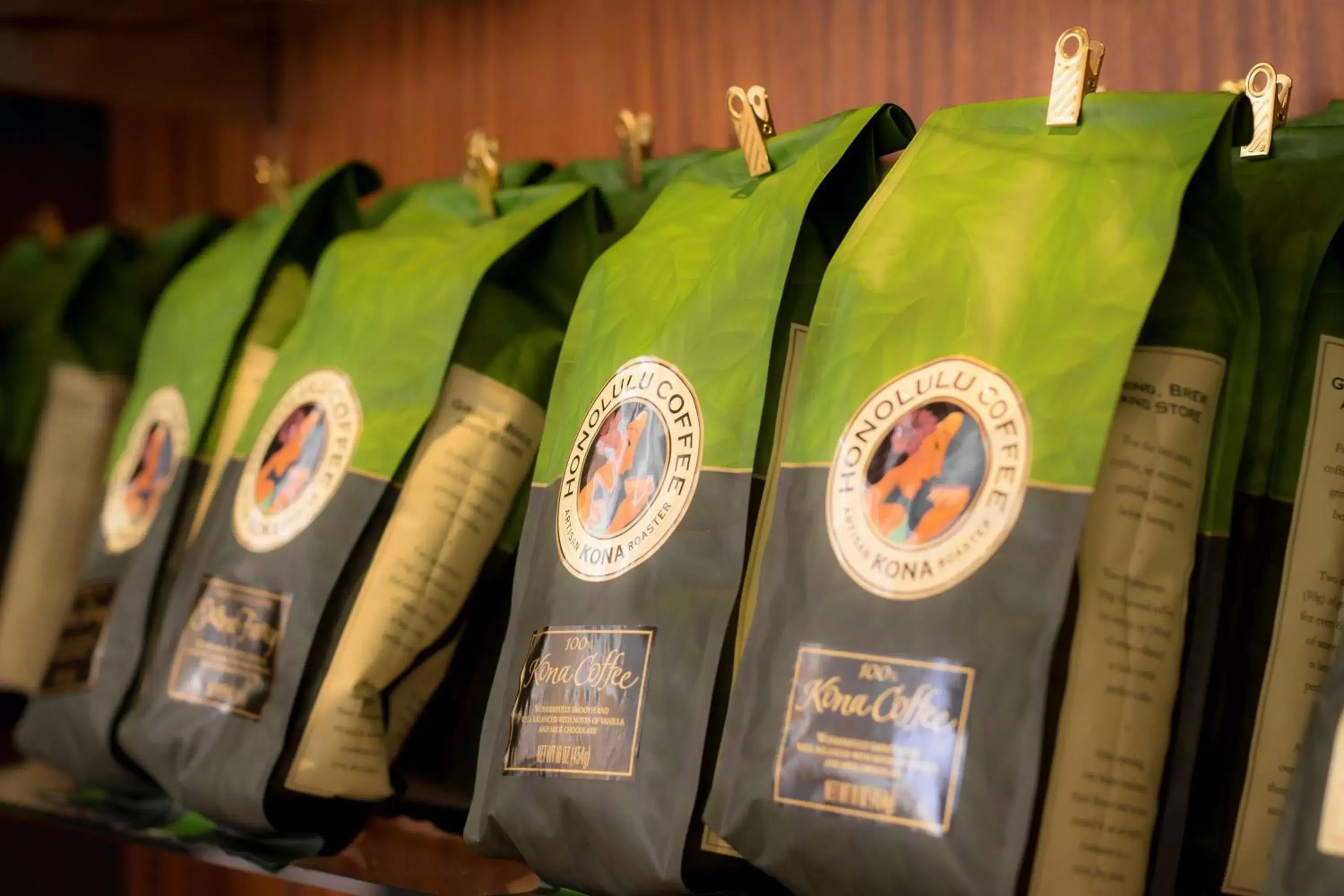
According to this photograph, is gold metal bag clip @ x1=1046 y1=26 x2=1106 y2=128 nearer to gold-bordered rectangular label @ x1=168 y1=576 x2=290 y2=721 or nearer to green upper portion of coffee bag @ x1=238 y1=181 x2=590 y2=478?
green upper portion of coffee bag @ x1=238 y1=181 x2=590 y2=478

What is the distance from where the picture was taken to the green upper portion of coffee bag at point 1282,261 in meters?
0.59

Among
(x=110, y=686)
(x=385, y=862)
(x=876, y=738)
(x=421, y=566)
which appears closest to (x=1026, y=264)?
(x=876, y=738)

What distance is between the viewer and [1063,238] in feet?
1.86

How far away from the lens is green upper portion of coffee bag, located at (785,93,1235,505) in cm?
54

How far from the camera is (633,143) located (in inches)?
36.4

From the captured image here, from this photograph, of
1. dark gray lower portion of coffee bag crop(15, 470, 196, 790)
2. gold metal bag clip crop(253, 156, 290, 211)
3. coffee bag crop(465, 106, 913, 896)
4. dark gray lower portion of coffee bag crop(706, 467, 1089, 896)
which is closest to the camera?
dark gray lower portion of coffee bag crop(706, 467, 1089, 896)

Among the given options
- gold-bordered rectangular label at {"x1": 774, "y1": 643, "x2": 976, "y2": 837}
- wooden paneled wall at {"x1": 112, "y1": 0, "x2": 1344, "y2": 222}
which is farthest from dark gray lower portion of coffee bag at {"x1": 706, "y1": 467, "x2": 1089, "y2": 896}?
wooden paneled wall at {"x1": 112, "y1": 0, "x2": 1344, "y2": 222}

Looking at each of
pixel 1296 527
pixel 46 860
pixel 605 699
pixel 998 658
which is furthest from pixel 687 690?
pixel 46 860

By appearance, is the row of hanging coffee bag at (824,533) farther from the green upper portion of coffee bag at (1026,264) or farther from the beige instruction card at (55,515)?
the beige instruction card at (55,515)

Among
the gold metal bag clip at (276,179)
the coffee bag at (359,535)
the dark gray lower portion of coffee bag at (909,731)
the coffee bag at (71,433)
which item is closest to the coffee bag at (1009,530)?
the dark gray lower portion of coffee bag at (909,731)

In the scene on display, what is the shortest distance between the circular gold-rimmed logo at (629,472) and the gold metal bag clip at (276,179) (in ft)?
1.56

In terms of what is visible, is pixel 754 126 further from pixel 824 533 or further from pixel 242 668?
pixel 242 668

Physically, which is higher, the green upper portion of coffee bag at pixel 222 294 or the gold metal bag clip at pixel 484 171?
the gold metal bag clip at pixel 484 171

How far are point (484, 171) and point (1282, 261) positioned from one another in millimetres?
506
